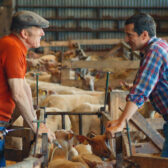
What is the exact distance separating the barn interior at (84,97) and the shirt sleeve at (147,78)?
0.20 meters

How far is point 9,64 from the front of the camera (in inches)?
98.0

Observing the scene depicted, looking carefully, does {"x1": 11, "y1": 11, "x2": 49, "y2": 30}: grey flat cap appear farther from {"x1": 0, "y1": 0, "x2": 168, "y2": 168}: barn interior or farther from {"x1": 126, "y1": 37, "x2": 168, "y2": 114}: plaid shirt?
{"x1": 126, "y1": 37, "x2": 168, "y2": 114}: plaid shirt

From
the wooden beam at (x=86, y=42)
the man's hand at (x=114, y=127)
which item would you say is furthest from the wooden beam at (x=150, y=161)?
the wooden beam at (x=86, y=42)

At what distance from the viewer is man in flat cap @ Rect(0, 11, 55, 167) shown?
2.50m

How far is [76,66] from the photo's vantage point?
9062mm

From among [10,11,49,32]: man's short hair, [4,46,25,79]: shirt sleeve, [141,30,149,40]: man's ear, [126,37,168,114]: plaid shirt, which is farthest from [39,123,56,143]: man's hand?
[141,30,149,40]: man's ear

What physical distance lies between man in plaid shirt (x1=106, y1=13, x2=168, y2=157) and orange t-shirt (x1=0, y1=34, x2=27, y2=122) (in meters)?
0.77

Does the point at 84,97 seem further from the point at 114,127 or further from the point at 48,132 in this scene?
the point at 114,127

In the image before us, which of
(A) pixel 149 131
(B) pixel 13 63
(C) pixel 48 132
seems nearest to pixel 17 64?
(B) pixel 13 63

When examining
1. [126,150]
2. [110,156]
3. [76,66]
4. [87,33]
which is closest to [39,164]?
[126,150]

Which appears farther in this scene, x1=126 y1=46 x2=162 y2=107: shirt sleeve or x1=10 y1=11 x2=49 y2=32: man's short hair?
x1=10 y1=11 x2=49 y2=32: man's short hair

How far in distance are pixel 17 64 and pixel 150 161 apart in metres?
1.15

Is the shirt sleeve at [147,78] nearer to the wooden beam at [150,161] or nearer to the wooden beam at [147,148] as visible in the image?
the wooden beam at [150,161]

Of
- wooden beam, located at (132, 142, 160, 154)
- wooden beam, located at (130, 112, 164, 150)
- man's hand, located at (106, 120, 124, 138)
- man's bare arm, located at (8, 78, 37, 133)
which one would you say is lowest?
wooden beam, located at (132, 142, 160, 154)
